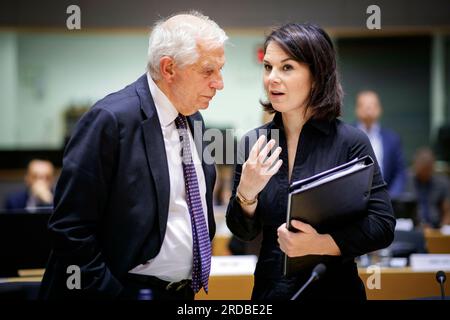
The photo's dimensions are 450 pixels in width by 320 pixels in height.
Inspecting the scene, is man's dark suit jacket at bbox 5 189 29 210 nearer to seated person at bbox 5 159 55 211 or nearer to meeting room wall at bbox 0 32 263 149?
seated person at bbox 5 159 55 211

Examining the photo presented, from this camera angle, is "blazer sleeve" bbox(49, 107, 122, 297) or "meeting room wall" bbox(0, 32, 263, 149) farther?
"meeting room wall" bbox(0, 32, 263, 149)

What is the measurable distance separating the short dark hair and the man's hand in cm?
35

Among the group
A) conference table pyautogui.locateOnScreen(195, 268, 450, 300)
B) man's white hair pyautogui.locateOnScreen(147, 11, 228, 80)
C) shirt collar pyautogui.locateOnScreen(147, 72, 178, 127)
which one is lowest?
conference table pyautogui.locateOnScreen(195, 268, 450, 300)

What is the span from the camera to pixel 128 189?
171 cm

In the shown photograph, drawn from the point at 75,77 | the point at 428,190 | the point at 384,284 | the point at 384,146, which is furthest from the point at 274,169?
the point at 75,77

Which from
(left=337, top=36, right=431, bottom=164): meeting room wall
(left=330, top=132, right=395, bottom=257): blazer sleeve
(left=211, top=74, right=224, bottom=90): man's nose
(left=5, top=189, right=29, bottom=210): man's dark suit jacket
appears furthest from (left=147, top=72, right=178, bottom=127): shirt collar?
(left=337, top=36, right=431, bottom=164): meeting room wall

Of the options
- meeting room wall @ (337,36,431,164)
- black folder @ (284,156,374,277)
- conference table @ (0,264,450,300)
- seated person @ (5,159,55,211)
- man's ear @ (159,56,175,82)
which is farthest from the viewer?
meeting room wall @ (337,36,431,164)

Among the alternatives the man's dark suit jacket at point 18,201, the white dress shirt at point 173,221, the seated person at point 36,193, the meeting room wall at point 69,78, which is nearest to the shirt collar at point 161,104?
the white dress shirt at point 173,221

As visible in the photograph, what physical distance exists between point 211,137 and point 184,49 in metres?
0.44

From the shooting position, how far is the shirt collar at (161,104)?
1873 mm

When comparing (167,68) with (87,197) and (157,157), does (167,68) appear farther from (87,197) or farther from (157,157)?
(87,197)

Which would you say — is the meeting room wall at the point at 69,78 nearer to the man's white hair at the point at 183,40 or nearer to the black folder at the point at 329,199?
the man's white hair at the point at 183,40

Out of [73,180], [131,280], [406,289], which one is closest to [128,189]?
[73,180]

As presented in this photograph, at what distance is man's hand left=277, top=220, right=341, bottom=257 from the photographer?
1.71 m
